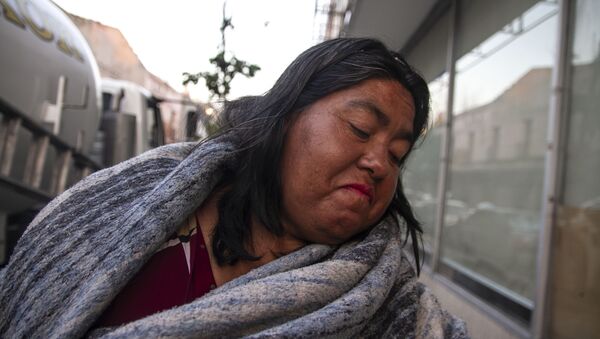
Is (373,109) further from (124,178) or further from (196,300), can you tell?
(124,178)

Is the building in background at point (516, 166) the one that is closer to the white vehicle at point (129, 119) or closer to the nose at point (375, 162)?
the nose at point (375, 162)

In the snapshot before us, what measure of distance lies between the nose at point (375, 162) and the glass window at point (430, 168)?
3.88m

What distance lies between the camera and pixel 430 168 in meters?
5.50

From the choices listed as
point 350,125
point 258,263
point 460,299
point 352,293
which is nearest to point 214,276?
point 258,263

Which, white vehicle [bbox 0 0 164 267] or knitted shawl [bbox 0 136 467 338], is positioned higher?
white vehicle [bbox 0 0 164 267]

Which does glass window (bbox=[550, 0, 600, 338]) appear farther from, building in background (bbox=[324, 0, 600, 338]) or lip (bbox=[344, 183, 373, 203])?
lip (bbox=[344, 183, 373, 203])

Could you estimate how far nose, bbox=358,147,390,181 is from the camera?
43.1 inches

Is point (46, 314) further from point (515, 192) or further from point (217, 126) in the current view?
point (515, 192)

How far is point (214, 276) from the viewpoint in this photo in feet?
3.58

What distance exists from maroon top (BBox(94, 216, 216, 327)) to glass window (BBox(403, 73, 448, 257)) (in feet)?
13.3

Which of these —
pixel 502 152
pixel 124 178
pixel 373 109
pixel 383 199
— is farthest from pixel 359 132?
pixel 502 152

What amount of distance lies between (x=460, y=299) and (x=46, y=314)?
3.52 meters

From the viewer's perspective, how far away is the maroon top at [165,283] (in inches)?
39.9

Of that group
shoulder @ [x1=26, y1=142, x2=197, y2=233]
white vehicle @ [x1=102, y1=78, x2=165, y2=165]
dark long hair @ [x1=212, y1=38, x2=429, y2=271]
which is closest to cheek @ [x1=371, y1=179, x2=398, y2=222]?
dark long hair @ [x1=212, y1=38, x2=429, y2=271]
